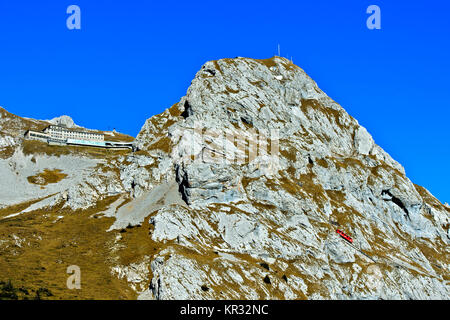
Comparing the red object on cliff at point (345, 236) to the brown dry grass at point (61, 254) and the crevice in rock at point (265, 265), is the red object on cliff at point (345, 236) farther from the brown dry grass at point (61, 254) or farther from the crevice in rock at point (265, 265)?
the brown dry grass at point (61, 254)

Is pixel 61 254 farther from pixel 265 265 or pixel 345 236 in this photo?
pixel 345 236

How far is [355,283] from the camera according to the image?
165125mm

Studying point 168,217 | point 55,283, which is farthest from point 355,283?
point 55,283

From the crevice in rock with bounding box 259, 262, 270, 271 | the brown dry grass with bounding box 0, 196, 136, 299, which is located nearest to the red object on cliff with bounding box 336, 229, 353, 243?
the crevice in rock with bounding box 259, 262, 270, 271

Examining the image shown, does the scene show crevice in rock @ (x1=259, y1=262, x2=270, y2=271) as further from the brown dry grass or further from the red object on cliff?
the red object on cliff

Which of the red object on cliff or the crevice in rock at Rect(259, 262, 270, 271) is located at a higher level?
the red object on cliff

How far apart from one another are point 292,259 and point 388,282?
43104mm

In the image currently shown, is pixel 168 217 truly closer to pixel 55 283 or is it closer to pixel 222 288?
pixel 222 288

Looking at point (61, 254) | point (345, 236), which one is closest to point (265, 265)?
point (345, 236)

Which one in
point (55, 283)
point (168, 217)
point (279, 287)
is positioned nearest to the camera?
point (55, 283)

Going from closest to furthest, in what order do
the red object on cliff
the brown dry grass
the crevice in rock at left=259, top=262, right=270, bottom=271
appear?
the brown dry grass < the crevice in rock at left=259, top=262, right=270, bottom=271 < the red object on cliff

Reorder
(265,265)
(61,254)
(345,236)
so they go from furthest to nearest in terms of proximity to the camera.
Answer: (345,236) → (265,265) → (61,254)
